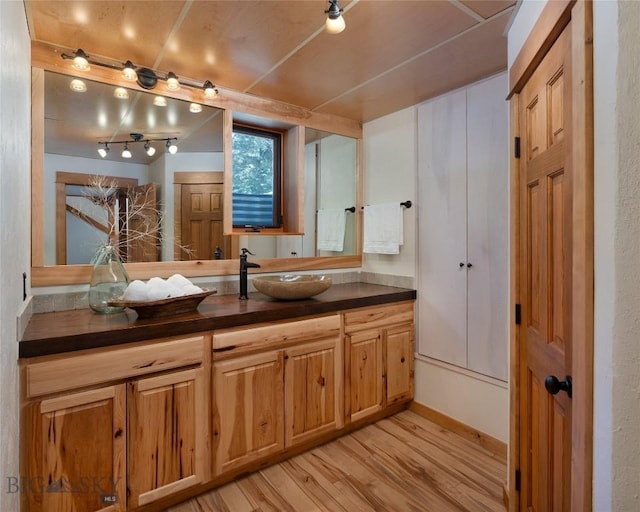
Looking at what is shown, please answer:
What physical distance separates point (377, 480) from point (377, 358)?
732 mm

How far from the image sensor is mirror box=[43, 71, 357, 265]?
185 centimetres

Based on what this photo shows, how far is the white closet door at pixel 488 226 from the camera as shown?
2.13m

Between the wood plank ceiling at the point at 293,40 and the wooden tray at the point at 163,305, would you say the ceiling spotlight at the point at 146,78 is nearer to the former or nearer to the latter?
the wood plank ceiling at the point at 293,40

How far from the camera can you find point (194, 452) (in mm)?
1708

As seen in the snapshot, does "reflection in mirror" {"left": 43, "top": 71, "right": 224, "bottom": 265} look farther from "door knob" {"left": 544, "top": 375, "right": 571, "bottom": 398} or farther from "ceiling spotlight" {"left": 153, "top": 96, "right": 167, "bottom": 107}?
"door knob" {"left": 544, "top": 375, "right": 571, "bottom": 398}

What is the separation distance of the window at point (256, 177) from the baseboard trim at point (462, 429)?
5.74 feet

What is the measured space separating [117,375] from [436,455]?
6.01ft

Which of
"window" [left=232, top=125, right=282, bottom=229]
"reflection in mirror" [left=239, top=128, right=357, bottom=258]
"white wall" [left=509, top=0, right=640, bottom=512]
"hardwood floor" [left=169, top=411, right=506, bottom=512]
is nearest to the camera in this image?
"white wall" [left=509, top=0, right=640, bottom=512]

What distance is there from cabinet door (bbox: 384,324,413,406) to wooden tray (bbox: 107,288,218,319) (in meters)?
1.33

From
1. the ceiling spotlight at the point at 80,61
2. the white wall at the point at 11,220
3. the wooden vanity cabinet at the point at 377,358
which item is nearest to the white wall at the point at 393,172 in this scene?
the wooden vanity cabinet at the point at 377,358

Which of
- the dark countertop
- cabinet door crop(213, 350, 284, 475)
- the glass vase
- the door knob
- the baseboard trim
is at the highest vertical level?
the glass vase

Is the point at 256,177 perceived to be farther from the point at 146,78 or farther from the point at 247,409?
the point at 247,409

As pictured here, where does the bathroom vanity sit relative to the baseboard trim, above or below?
above

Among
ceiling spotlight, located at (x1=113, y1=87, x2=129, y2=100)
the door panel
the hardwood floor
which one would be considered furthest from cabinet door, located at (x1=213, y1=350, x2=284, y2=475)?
ceiling spotlight, located at (x1=113, y1=87, x2=129, y2=100)
